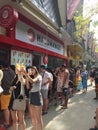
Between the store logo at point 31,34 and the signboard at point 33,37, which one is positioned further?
the store logo at point 31,34

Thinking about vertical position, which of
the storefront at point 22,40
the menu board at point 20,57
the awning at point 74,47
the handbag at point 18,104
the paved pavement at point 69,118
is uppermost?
the awning at point 74,47

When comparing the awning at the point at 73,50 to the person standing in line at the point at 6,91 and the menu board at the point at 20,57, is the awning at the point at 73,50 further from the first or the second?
the person standing in line at the point at 6,91

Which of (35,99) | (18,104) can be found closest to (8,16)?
(35,99)

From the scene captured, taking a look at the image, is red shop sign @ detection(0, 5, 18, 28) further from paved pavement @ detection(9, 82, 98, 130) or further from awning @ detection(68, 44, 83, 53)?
awning @ detection(68, 44, 83, 53)

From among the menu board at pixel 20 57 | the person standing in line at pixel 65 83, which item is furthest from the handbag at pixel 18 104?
the person standing in line at pixel 65 83

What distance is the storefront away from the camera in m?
9.84

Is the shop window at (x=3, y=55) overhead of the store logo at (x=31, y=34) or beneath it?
beneath

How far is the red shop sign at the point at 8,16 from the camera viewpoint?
31.5 feet

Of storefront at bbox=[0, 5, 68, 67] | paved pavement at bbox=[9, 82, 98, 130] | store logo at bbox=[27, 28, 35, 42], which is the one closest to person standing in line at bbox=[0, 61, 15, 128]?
paved pavement at bbox=[9, 82, 98, 130]

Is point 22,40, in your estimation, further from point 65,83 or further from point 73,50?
point 73,50

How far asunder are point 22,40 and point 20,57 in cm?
63

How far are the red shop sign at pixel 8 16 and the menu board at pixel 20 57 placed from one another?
1.62 meters

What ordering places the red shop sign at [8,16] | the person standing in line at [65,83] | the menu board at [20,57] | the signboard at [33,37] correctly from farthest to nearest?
the person standing in line at [65,83], the signboard at [33,37], the menu board at [20,57], the red shop sign at [8,16]

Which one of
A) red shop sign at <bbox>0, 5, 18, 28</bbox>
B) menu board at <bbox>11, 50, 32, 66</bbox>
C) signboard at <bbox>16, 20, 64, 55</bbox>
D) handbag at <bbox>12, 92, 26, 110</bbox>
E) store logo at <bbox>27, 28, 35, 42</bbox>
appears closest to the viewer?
handbag at <bbox>12, 92, 26, 110</bbox>
